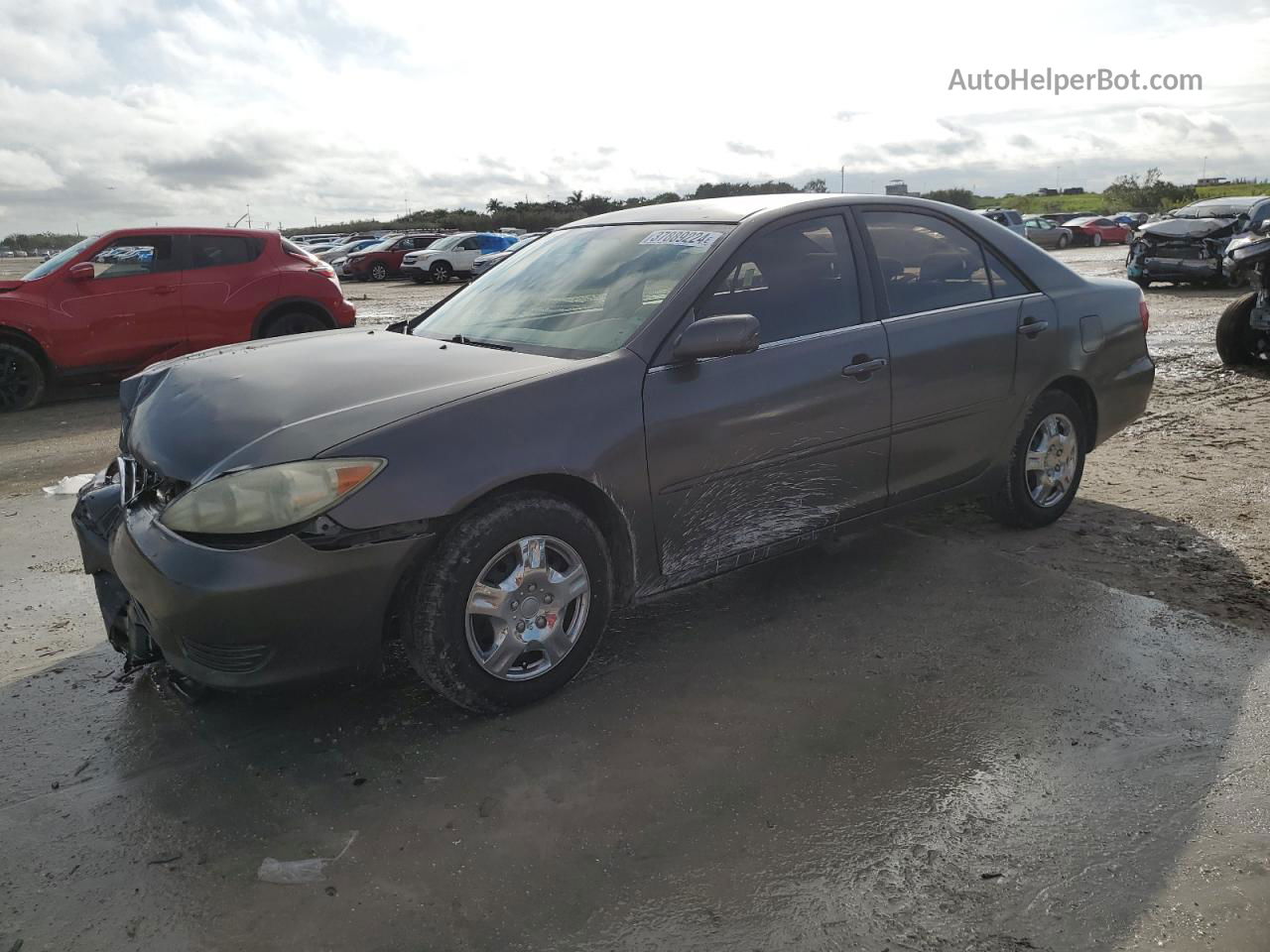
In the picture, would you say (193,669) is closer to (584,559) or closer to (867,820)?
(584,559)

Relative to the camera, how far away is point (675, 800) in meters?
2.80

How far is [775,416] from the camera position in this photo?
369 centimetres

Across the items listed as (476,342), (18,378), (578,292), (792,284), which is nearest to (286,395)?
(476,342)

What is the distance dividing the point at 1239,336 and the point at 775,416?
7.58m

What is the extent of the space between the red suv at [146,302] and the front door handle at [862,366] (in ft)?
24.8

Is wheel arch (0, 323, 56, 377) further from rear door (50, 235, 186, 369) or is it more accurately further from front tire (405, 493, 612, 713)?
front tire (405, 493, 612, 713)

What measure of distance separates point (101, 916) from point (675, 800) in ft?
4.70

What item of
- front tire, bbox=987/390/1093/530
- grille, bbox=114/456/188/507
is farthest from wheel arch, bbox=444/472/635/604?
front tire, bbox=987/390/1093/530

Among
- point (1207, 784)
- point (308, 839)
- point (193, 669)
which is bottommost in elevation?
point (1207, 784)

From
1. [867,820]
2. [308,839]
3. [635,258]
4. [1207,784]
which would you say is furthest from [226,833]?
[1207,784]

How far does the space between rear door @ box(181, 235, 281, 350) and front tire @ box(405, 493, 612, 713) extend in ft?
Result: 25.9

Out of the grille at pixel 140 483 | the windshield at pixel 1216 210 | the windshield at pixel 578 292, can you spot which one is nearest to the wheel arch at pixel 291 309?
the windshield at pixel 578 292

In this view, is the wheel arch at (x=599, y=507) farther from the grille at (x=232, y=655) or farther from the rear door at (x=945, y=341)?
the rear door at (x=945, y=341)

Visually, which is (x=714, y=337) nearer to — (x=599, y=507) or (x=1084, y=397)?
(x=599, y=507)
